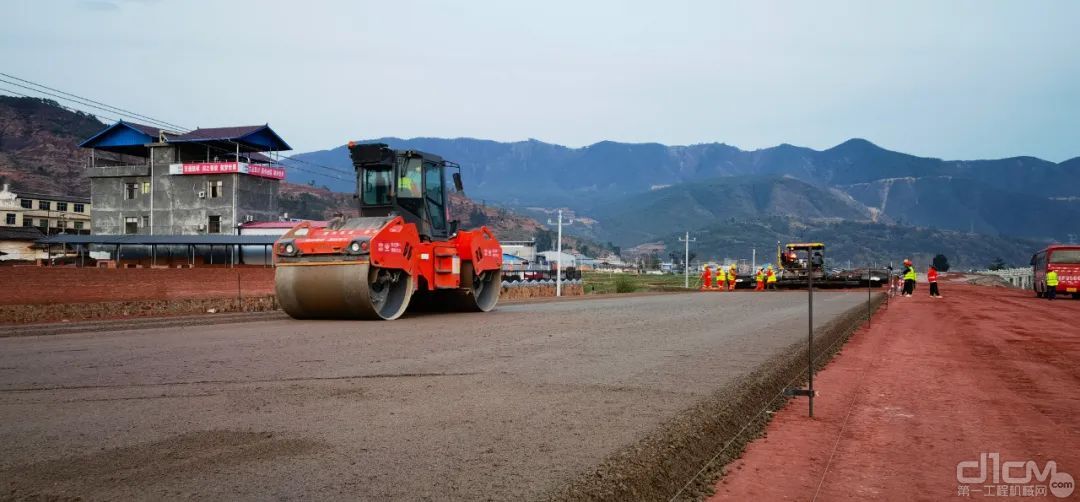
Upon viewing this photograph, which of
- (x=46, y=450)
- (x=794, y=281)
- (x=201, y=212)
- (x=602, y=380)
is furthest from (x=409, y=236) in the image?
(x=201, y=212)

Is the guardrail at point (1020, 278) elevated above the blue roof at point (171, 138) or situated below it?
below

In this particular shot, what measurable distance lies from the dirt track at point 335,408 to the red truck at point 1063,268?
2824cm

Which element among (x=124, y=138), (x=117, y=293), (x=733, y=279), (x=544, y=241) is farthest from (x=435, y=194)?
(x=544, y=241)

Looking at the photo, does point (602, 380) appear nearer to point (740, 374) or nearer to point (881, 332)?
point (740, 374)

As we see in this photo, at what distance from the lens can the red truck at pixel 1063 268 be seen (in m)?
34.2

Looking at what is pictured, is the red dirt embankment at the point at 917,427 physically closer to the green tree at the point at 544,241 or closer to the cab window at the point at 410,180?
the cab window at the point at 410,180

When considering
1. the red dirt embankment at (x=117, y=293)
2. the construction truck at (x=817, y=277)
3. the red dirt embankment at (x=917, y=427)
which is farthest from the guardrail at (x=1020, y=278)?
the red dirt embankment at (x=917, y=427)

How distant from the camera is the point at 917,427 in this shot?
6902mm

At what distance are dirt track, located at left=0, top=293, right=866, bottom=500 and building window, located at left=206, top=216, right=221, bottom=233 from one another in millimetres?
47494

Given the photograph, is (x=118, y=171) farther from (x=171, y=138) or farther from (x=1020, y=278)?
(x=1020, y=278)

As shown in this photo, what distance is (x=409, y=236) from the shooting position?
1570cm

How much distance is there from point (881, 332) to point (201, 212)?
51.4m

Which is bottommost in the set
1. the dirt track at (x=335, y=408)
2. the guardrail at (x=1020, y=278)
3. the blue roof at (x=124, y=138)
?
the guardrail at (x=1020, y=278)

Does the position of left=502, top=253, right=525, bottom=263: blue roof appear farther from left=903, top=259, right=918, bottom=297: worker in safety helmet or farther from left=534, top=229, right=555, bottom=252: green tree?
left=534, top=229, right=555, bottom=252: green tree
